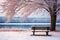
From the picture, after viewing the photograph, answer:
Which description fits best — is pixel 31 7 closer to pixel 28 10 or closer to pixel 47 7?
pixel 28 10

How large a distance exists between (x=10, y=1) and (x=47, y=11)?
9.32 ft

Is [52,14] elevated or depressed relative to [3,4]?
depressed

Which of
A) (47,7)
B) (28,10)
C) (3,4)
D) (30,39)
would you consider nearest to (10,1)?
(3,4)

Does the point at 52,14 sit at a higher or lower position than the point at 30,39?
higher

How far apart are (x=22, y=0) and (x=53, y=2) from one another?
2150 mm

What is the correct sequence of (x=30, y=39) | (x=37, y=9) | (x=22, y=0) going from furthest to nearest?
1. (x=37, y=9)
2. (x=22, y=0)
3. (x=30, y=39)

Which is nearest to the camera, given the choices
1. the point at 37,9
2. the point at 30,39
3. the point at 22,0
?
the point at 30,39

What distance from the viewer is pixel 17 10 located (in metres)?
11.0

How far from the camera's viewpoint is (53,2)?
35.0ft

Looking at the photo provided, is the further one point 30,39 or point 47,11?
point 47,11

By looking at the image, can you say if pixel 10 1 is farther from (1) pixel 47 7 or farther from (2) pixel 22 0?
(1) pixel 47 7

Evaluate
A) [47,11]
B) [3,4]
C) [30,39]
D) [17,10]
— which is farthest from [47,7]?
[30,39]

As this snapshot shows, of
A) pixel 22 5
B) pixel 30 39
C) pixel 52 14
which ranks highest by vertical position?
pixel 22 5

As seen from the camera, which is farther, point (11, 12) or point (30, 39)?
point (11, 12)
